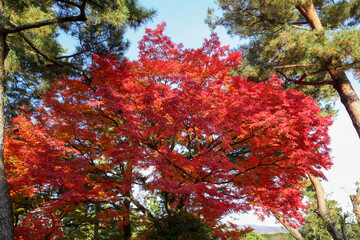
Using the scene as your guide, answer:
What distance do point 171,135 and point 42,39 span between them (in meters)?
6.55

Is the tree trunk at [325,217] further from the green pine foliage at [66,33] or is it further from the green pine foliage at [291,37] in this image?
the green pine foliage at [66,33]

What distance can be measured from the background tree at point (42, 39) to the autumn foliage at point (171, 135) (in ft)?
3.38

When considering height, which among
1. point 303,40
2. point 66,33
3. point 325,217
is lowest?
point 325,217

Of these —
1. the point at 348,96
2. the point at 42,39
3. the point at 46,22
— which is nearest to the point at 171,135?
the point at 46,22

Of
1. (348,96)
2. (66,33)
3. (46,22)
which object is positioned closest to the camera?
(46,22)

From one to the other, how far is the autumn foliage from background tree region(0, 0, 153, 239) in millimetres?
1031

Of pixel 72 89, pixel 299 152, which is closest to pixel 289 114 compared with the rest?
pixel 299 152

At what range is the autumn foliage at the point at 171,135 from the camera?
536 cm

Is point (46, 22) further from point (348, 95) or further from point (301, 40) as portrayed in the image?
point (348, 95)

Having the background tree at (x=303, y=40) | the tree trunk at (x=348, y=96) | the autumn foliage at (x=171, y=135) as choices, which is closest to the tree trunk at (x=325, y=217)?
the background tree at (x=303, y=40)

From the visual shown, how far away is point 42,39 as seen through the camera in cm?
852

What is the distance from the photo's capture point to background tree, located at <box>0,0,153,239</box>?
513cm

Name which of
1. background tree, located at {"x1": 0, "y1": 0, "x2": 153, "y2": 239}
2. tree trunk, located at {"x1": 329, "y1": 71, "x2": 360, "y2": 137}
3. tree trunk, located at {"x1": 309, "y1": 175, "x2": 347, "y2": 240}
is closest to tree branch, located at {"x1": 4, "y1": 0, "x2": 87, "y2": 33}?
background tree, located at {"x1": 0, "y1": 0, "x2": 153, "y2": 239}

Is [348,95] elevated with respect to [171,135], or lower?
elevated
